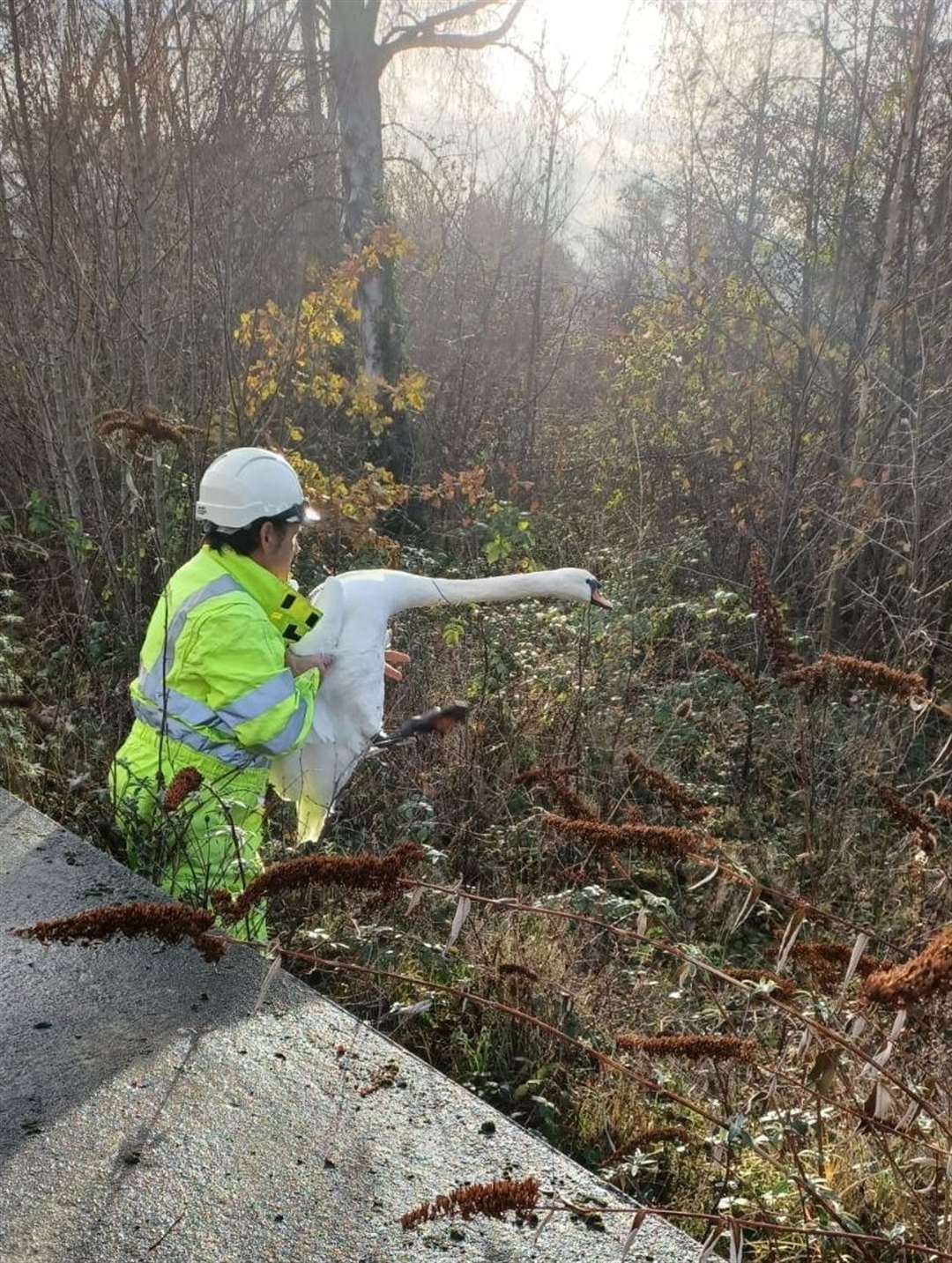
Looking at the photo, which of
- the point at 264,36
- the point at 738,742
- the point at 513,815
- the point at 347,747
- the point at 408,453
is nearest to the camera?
the point at 347,747

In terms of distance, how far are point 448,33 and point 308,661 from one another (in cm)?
1081

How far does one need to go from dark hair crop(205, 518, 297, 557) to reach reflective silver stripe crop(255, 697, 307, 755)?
0.52m

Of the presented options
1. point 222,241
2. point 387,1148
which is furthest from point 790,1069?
point 222,241

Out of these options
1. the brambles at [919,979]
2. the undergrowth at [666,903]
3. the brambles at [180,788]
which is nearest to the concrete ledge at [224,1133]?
the undergrowth at [666,903]

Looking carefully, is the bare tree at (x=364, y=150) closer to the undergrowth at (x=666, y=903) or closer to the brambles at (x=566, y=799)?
the undergrowth at (x=666, y=903)

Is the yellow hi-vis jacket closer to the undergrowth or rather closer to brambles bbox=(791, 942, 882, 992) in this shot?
the undergrowth

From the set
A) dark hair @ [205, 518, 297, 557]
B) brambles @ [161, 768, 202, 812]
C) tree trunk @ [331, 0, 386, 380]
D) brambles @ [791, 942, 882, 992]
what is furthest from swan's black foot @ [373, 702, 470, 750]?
tree trunk @ [331, 0, 386, 380]

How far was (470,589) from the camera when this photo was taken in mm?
3383

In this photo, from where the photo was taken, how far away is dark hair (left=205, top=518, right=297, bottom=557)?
10.7 feet

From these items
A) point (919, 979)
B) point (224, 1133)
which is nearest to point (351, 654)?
point (224, 1133)

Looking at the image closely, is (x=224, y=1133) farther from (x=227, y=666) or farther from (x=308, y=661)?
(x=308, y=661)

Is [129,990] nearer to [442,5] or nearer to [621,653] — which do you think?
[621,653]

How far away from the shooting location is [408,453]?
10250 millimetres

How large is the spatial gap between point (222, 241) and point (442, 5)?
26.9ft
